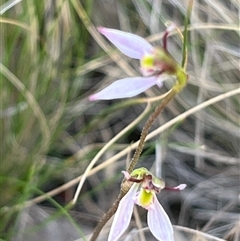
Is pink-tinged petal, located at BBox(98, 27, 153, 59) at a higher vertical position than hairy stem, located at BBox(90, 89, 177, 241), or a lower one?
higher

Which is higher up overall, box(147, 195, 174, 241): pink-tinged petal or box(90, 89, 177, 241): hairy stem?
box(90, 89, 177, 241): hairy stem

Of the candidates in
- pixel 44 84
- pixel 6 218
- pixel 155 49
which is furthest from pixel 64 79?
pixel 155 49

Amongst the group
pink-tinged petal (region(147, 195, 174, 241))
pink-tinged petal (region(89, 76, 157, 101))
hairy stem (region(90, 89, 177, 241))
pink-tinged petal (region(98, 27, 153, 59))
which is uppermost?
pink-tinged petal (region(98, 27, 153, 59))

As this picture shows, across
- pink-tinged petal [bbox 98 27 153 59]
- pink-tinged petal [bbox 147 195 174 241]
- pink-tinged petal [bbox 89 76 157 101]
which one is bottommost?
pink-tinged petal [bbox 147 195 174 241]

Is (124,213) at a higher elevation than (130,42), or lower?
lower

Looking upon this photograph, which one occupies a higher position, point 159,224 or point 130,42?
point 130,42

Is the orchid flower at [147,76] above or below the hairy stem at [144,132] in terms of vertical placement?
above
